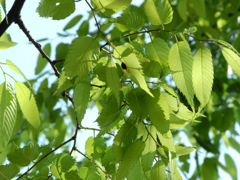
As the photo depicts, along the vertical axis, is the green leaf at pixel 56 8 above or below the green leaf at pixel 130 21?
above

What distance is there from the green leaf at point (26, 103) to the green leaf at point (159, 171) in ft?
0.74

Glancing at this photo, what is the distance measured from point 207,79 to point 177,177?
18 centimetres

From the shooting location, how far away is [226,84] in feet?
5.53

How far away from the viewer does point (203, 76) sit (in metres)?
0.45

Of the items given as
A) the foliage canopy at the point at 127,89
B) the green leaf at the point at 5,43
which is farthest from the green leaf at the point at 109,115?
the green leaf at the point at 5,43

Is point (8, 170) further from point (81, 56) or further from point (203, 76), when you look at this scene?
point (203, 76)

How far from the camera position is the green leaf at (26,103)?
1.73 feet

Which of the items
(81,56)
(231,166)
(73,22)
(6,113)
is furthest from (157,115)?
(231,166)

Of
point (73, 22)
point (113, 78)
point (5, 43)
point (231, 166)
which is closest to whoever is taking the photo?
point (113, 78)

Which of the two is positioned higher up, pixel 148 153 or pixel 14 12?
pixel 14 12

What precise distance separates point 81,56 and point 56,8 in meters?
0.10

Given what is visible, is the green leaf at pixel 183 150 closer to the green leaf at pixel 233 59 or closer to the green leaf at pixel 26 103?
the green leaf at pixel 233 59

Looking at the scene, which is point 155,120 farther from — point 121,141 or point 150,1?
point 150,1

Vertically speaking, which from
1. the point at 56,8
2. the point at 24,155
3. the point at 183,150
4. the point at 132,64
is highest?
the point at 56,8
